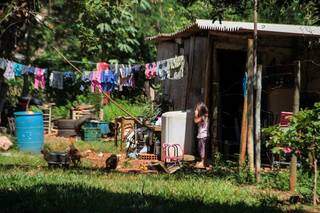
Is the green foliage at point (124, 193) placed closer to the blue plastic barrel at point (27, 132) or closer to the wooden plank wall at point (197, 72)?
the wooden plank wall at point (197, 72)

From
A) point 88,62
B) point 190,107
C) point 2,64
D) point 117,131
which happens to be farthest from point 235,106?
point 88,62

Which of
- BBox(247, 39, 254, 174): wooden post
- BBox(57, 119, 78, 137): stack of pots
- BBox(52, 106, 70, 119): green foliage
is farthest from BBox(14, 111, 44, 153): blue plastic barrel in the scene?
BBox(247, 39, 254, 174): wooden post

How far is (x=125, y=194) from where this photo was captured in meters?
8.36

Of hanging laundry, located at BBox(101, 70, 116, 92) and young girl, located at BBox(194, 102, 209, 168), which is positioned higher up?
hanging laundry, located at BBox(101, 70, 116, 92)

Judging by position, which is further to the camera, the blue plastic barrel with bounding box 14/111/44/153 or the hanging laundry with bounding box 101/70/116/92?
the hanging laundry with bounding box 101/70/116/92

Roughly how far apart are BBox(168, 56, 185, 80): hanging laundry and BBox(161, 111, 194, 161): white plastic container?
4.19 feet

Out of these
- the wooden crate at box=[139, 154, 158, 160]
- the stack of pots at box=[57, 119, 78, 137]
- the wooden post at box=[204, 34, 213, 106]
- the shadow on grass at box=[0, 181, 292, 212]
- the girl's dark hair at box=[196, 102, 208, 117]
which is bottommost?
the shadow on grass at box=[0, 181, 292, 212]

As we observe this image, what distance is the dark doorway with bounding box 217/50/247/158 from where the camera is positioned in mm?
15328

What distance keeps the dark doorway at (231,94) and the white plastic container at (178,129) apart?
78 cm

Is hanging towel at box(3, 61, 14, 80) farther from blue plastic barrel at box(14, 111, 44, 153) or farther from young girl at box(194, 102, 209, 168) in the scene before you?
young girl at box(194, 102, 209, 168)

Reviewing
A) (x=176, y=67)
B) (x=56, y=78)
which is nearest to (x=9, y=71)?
(x=56, y=78)

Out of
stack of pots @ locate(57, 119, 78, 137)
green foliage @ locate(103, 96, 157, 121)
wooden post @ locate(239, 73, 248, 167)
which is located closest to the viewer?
wooden post @ locate(239, 73, 248, 167)

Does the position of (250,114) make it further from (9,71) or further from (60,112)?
(60,112)

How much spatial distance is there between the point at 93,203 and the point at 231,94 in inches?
332
